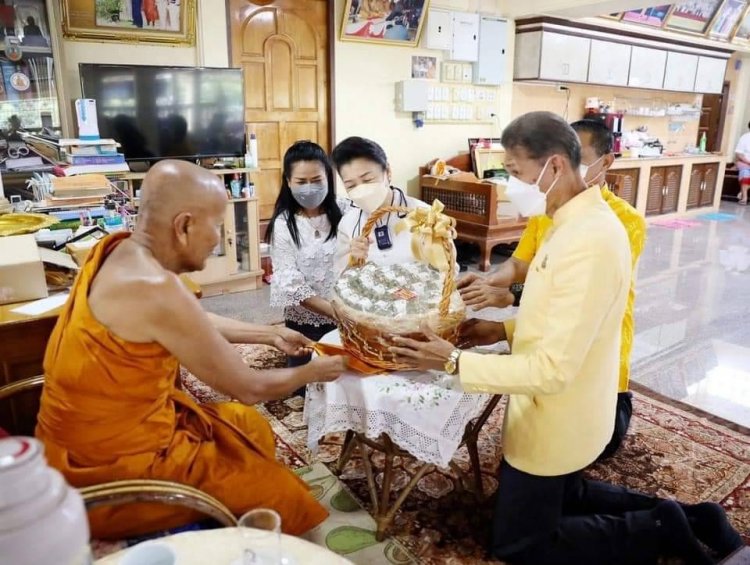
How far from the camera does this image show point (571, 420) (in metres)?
1.61

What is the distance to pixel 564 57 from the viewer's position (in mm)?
6480

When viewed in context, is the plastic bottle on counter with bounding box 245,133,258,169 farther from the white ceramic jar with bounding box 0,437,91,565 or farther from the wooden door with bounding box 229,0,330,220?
the white ceramic jar with bounding box 0,437,91,565

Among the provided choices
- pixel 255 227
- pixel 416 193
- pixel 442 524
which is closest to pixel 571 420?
pixel 442 524

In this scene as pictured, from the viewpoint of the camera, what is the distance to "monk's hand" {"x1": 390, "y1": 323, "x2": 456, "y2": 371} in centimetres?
158

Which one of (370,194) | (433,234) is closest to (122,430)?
(433,234)

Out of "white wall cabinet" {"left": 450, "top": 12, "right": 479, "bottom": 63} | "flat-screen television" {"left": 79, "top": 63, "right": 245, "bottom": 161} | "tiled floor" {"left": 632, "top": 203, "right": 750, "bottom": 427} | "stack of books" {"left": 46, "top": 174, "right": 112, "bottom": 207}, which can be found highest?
"white wall cabinet" {"left": 450, "top": 12, "right": 479, "bottom": 63}

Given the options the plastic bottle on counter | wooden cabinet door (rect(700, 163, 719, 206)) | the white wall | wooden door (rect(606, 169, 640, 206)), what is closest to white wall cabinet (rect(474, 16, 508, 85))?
the white wall

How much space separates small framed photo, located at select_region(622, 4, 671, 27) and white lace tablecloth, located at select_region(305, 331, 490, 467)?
668 centimetres

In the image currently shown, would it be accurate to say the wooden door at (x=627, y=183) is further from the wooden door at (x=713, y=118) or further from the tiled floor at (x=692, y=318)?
the wooden door at (x=713, y=118)

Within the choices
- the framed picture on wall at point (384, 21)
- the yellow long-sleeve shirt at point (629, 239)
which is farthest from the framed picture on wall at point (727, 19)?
the yellow long-sleeve shirt at point (629, 239)

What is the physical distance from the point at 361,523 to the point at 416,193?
4.59 meters

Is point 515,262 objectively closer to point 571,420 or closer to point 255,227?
point 571,420

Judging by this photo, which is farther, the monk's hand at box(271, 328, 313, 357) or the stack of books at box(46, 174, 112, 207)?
the stack of books at box(46, 174, 112, 207)

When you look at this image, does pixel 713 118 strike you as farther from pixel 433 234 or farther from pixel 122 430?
pixel 122 430
